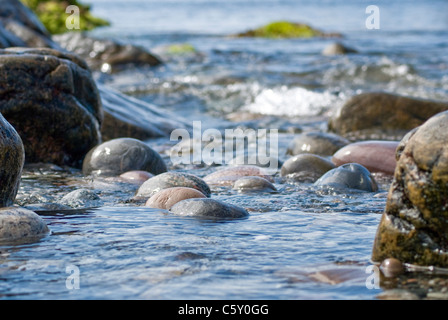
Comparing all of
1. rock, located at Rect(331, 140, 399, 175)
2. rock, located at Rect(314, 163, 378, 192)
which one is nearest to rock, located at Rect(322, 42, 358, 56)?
rock, located at Rect(331, 140, 399, 175)

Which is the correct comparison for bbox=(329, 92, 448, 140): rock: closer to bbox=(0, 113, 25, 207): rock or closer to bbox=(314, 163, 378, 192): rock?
bbox=(314, 163, 378, 192): rock

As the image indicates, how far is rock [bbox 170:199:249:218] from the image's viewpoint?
180 inches

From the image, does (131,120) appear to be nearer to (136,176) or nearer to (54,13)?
(136,176)

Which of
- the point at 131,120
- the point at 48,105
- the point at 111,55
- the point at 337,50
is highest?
the point at 337,50

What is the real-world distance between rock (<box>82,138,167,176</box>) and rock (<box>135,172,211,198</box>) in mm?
1031

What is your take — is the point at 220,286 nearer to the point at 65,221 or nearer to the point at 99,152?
the point at 65,221

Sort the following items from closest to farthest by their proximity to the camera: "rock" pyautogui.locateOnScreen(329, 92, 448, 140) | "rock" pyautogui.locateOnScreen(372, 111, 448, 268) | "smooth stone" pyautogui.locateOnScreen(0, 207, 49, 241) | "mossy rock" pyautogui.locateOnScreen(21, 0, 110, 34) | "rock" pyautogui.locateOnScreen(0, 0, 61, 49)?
"rock" pyautogui.locateOnScreen(372, 111, 448, 268), "smooth stone" pyautogui.locateOnScreen(0, 207, 49, 241), "rock" pyautogui.locateOnScreen(329, 92, 448, 140), "rock" pyautogui.locateOnScreen(0, 0, 61, 49), "mossy rock" pyautogui.locateOnScreen(21, 0, 110, 34)

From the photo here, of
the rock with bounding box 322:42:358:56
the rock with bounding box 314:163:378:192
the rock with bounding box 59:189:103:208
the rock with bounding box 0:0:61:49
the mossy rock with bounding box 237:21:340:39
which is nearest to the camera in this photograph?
the rock with bounding box 59:189:103:208

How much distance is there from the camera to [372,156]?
22.3 feet

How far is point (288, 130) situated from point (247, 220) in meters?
5.75

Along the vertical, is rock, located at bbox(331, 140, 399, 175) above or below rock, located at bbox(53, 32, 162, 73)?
below

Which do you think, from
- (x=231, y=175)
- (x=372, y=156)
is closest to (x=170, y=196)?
(x=231, y=175)

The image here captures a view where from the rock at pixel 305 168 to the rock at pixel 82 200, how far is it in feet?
6.44

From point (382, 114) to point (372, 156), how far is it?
269cm
